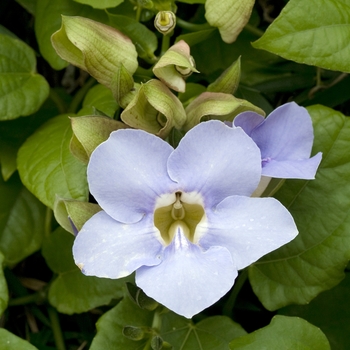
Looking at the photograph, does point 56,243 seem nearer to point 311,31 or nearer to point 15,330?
point 15,330

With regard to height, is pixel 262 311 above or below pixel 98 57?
below

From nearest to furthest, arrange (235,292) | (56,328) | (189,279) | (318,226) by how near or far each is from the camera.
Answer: (189,279) < (318,226) < (235,292) < (56,328)

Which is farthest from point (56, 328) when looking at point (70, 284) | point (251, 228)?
point (251, 228)

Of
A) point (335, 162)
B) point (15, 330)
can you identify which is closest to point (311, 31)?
point (335, 162)

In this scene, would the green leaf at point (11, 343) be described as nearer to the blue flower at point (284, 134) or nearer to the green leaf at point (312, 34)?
the blue flower at point (284, 134)

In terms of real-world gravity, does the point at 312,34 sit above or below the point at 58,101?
above

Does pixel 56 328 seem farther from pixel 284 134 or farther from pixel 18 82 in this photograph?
pixel 284 134

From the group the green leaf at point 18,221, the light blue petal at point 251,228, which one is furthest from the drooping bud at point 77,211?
the green leaf at point 18,221
